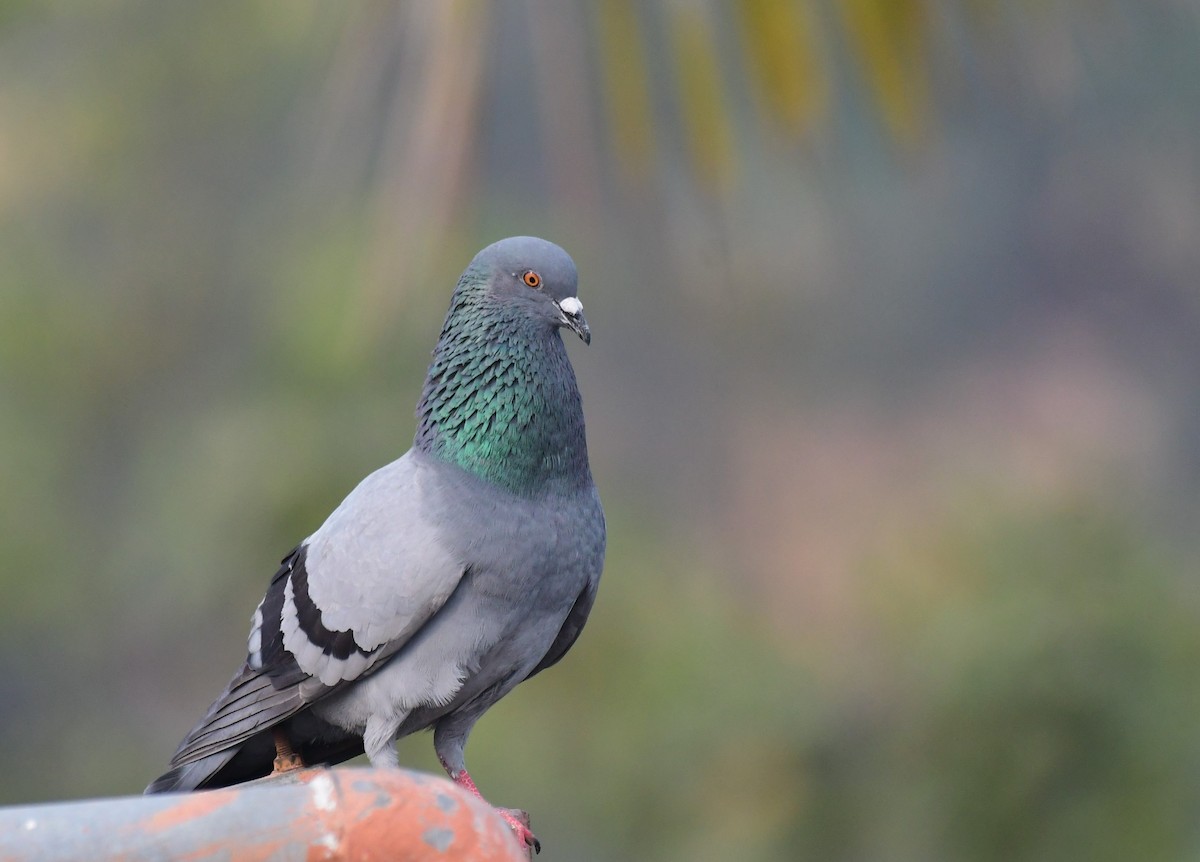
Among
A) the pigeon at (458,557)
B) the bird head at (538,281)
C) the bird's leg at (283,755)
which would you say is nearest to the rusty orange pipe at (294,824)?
the pigeon at (458,557)

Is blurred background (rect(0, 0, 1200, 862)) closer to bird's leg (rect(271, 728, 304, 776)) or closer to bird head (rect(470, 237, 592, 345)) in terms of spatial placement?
bird head (rect(470, 237, 592, 345))

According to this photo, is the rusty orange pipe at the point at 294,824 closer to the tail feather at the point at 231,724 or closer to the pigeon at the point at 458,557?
the pigeon at the point at 458,557

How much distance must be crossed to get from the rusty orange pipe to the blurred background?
10.6 ft

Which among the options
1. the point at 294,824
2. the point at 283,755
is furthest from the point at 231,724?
the point at 294,824

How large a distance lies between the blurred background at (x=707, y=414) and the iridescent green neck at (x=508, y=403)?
1551mm

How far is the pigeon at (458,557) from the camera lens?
3623 mm

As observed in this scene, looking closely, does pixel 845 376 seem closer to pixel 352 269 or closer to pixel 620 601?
pixel 620 601

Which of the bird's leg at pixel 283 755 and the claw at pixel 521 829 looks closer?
the claw at pixel 521 829

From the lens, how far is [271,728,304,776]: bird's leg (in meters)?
3.97

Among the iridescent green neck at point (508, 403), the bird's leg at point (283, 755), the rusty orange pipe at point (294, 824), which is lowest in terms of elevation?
the bird's leg at point (283, 755)

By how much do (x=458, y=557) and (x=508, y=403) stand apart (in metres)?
0.38

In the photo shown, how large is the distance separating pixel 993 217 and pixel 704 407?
13.5 feet

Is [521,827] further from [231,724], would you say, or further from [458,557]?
[231,724]

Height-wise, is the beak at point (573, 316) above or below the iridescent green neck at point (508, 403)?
above
